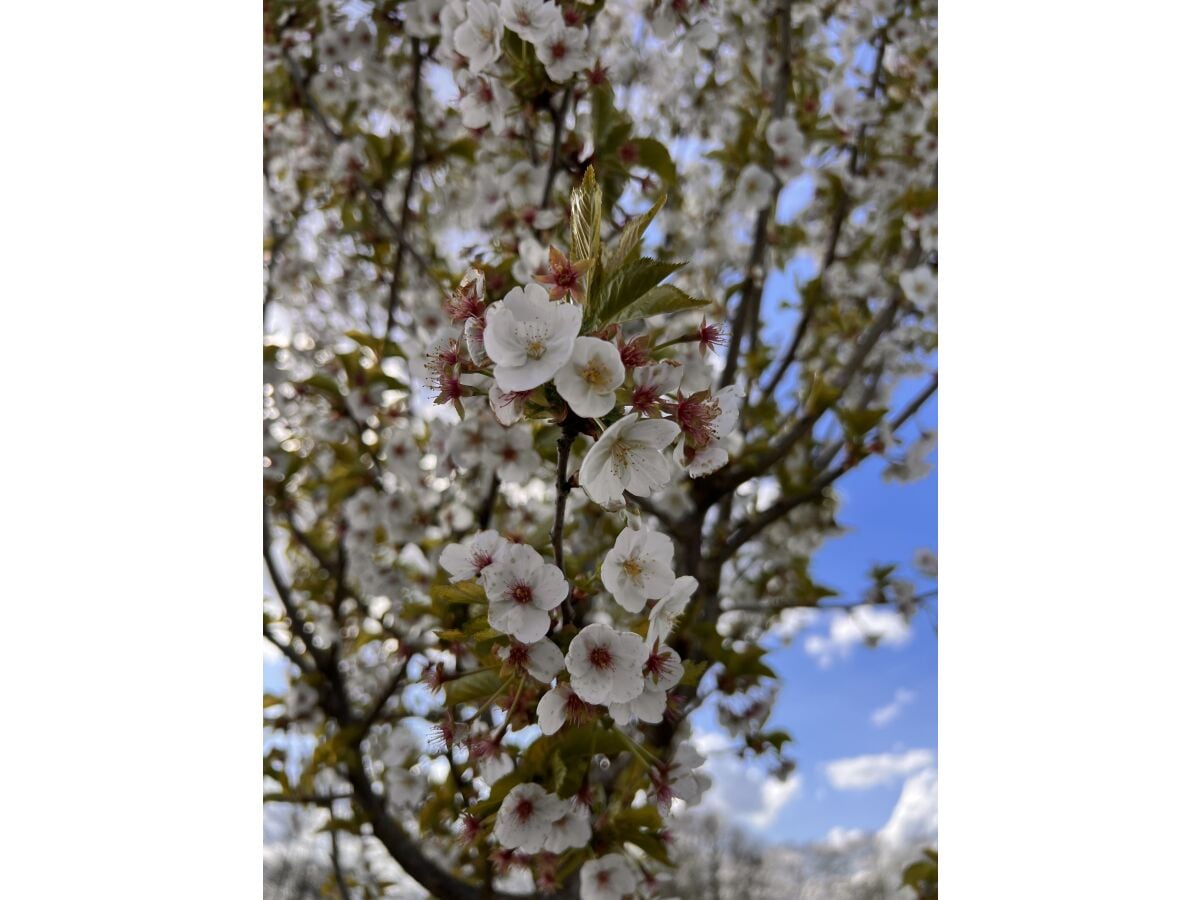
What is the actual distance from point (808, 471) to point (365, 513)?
993 millimetres

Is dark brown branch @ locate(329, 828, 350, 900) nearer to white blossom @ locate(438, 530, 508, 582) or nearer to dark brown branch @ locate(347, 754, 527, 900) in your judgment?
dark brown branch @ locate(347, 754, 527, 900)

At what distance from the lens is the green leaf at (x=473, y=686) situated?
890 millimetres

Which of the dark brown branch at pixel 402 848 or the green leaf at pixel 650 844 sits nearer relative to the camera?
the green leaf at pixel 650 844

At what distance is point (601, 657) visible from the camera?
2.51ft

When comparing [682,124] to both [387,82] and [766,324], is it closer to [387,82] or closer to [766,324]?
[766,324]

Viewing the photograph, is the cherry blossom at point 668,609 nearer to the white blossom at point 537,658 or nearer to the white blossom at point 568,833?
the white blossom at point 537,658

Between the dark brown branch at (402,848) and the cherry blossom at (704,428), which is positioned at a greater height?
the cherry blossom at (704,428)

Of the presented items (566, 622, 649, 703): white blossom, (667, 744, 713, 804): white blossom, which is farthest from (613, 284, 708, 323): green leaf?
(667, 744, 713, 804): white blossom

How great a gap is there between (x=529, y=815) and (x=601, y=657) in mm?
288

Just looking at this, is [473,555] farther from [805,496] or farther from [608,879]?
[805,496]

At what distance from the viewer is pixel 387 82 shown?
204 centimetres

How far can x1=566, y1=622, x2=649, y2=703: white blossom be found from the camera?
750mm

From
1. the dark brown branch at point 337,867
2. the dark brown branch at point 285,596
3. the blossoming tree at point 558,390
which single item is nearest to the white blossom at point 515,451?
the blossoming tree at point 558,390

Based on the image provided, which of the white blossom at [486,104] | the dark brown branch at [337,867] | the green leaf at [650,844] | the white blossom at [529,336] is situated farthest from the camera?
the dark brown branch at [337,867]
